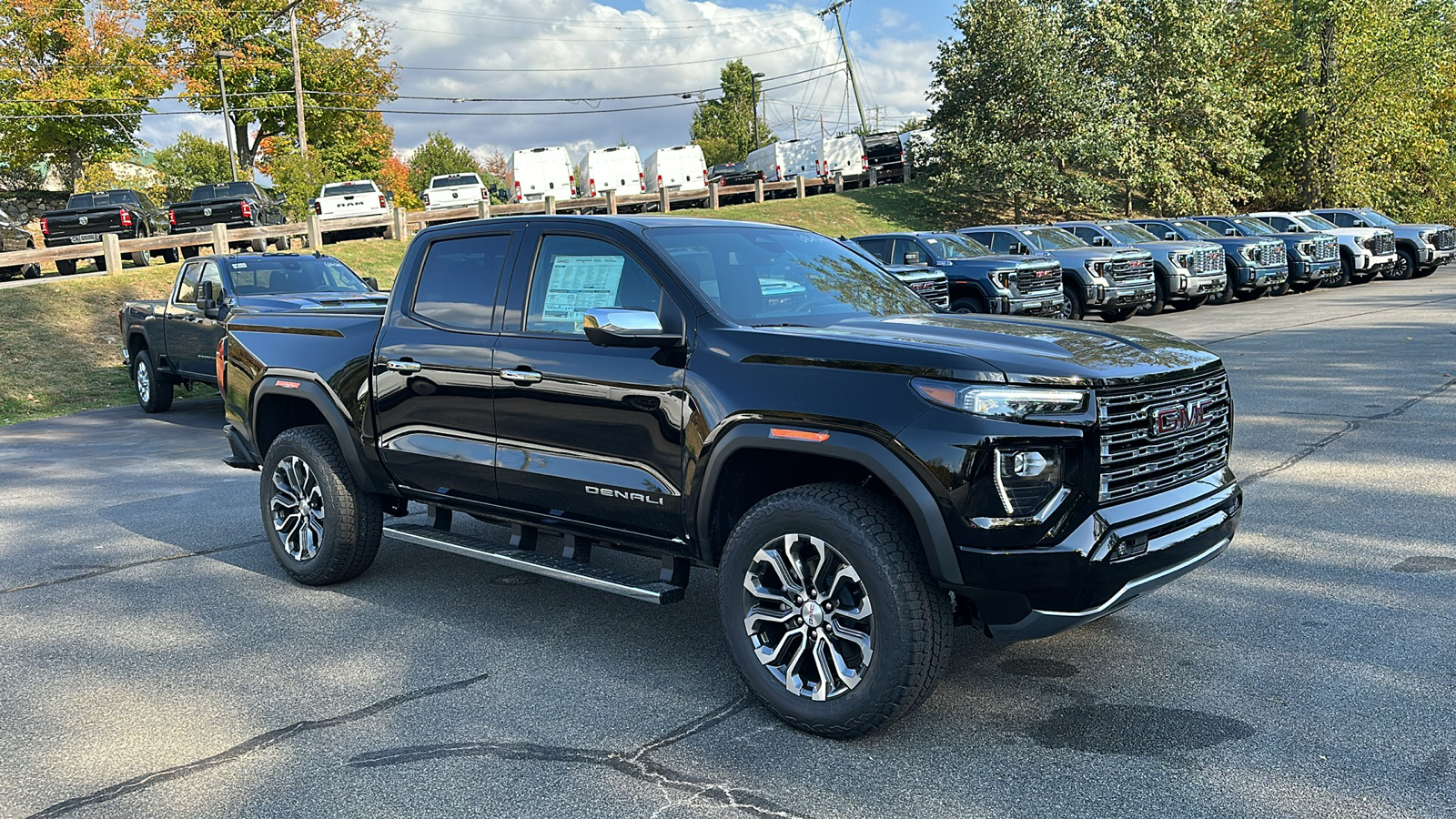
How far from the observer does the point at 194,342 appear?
13.1 m

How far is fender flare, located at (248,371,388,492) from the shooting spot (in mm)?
5848

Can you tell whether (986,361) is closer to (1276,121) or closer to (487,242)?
(487,242)

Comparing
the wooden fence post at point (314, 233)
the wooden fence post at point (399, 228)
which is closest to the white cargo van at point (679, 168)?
the wooden fence post at point (399, 228)

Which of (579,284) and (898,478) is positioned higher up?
(579,284)

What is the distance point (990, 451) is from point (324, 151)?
55203mm

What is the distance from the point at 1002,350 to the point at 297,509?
13.1 feet

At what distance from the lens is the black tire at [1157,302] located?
21292mm

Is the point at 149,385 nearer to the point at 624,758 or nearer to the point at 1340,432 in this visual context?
the point at 624,758

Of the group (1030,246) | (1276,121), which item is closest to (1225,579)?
(1030,246)

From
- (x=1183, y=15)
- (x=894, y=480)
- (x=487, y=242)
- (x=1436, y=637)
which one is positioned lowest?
(x=1436, y=637)

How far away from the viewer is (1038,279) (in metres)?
18.3

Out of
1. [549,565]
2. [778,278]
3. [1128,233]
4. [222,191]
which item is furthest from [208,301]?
[222,191]

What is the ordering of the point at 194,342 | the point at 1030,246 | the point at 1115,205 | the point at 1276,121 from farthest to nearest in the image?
1. the point at 1115,205
2. the point at 1276,121
3. the point at 1030,246
4. the point at 194,342

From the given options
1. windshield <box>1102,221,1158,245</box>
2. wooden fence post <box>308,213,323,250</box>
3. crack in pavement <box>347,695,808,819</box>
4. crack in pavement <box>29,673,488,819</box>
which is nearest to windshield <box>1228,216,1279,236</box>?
windshield <box>1102,221,1158,245</box>
